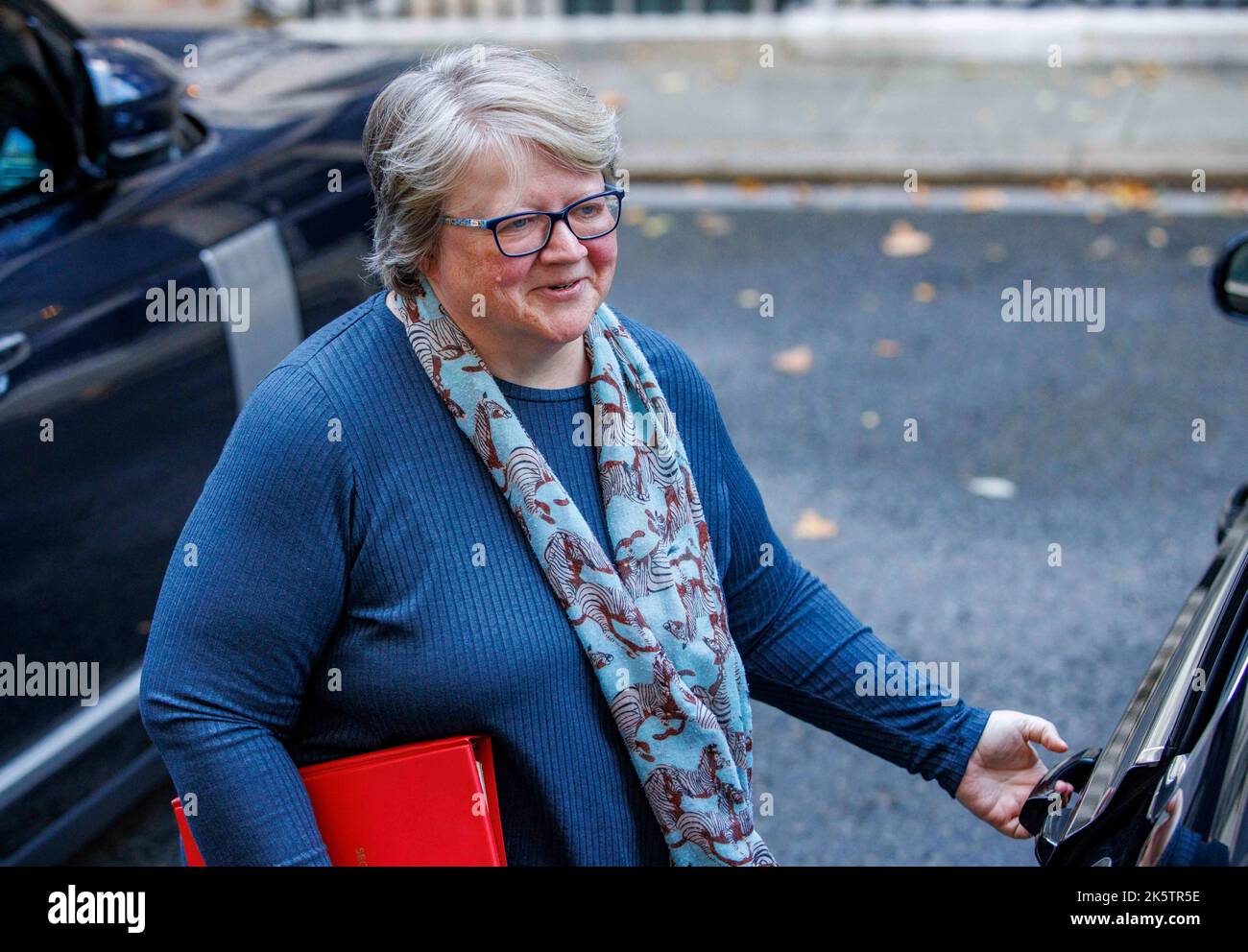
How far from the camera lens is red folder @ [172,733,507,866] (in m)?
1.79

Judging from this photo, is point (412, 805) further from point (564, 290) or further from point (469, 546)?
point (564, 290)

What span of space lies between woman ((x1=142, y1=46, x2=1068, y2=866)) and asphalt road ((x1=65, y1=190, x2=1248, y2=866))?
169 centimetres

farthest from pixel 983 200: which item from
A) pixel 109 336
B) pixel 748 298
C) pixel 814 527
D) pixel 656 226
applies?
pixel 109 336

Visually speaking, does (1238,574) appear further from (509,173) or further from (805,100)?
(805,100)

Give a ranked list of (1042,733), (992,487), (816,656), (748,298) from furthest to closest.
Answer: (748,298), (992,487), (816,656), (1042,733)

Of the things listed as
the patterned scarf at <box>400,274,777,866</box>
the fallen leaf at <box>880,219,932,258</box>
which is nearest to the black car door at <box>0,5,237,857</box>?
the patterned scarf at <box>400,274,777,866</box>

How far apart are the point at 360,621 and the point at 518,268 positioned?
1.49 feet

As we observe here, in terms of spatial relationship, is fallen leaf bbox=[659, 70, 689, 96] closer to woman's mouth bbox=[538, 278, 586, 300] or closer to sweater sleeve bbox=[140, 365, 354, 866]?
woman's mouth bbox=[538, 278, 586, 300]

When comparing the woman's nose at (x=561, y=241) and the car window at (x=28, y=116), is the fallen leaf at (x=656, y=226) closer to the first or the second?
the car window at (x=28, y=116)

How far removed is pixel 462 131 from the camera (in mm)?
1789

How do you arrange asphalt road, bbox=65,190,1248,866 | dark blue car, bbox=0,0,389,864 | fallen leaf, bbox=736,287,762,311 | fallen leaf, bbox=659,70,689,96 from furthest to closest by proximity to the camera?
fallen leaf, bbox=659,70,689,96 < fallen leaf, bbox=736,287,762,311 < asphalt road, bbox=65,190,1248,866 < dark blue car, bbox=0,0,389,864

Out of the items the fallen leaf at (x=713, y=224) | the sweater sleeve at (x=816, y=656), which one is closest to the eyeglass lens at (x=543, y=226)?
the sweater sleeve at (x=816, y=656)

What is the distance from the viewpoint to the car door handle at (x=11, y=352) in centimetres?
281
